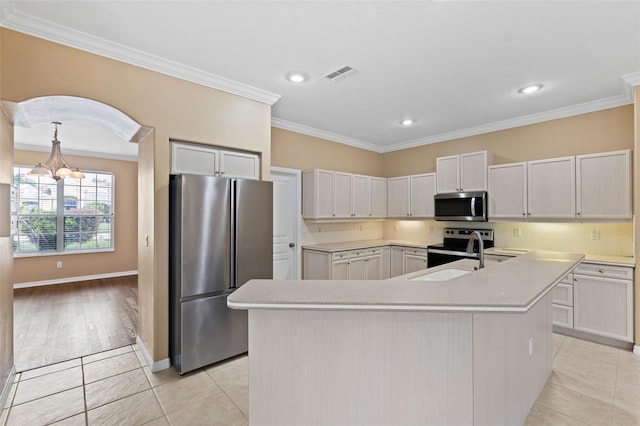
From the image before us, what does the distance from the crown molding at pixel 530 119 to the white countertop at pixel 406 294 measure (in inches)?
120

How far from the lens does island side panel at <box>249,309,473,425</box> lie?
148 centimetres

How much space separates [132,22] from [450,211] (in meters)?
4.30

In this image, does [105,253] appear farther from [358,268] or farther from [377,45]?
[377,45]

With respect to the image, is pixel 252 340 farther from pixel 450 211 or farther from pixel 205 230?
pixel 450 211

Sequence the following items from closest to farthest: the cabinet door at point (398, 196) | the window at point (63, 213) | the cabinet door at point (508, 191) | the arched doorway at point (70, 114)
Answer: the arched doorway at point (70, 114) < the cabinet door at point (508, 191) < the cabinet door at point (398, 196) < the window at point (63, 213)

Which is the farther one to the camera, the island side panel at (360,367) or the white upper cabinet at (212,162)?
the white upper cabinet at (212,162)

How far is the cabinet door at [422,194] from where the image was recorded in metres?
4.95

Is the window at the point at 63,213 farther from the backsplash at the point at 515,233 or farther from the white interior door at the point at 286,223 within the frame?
the backsplash at the point at 515,233

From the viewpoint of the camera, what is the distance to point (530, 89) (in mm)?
3252

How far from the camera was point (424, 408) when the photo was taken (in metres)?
1.49

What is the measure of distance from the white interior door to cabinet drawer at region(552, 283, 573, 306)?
128 inches

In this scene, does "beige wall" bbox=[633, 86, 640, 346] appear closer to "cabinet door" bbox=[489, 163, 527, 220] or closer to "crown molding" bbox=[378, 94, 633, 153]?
"crown molding" bbox=[378, 94, 633, 153]

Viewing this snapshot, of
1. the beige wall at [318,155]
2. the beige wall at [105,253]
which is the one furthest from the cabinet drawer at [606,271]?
the beige wall at [105,253]

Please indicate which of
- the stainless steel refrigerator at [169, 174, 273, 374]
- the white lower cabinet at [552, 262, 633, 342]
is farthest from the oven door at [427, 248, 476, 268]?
the stainless steel refrigerator at [169, 174, 273, 374]
